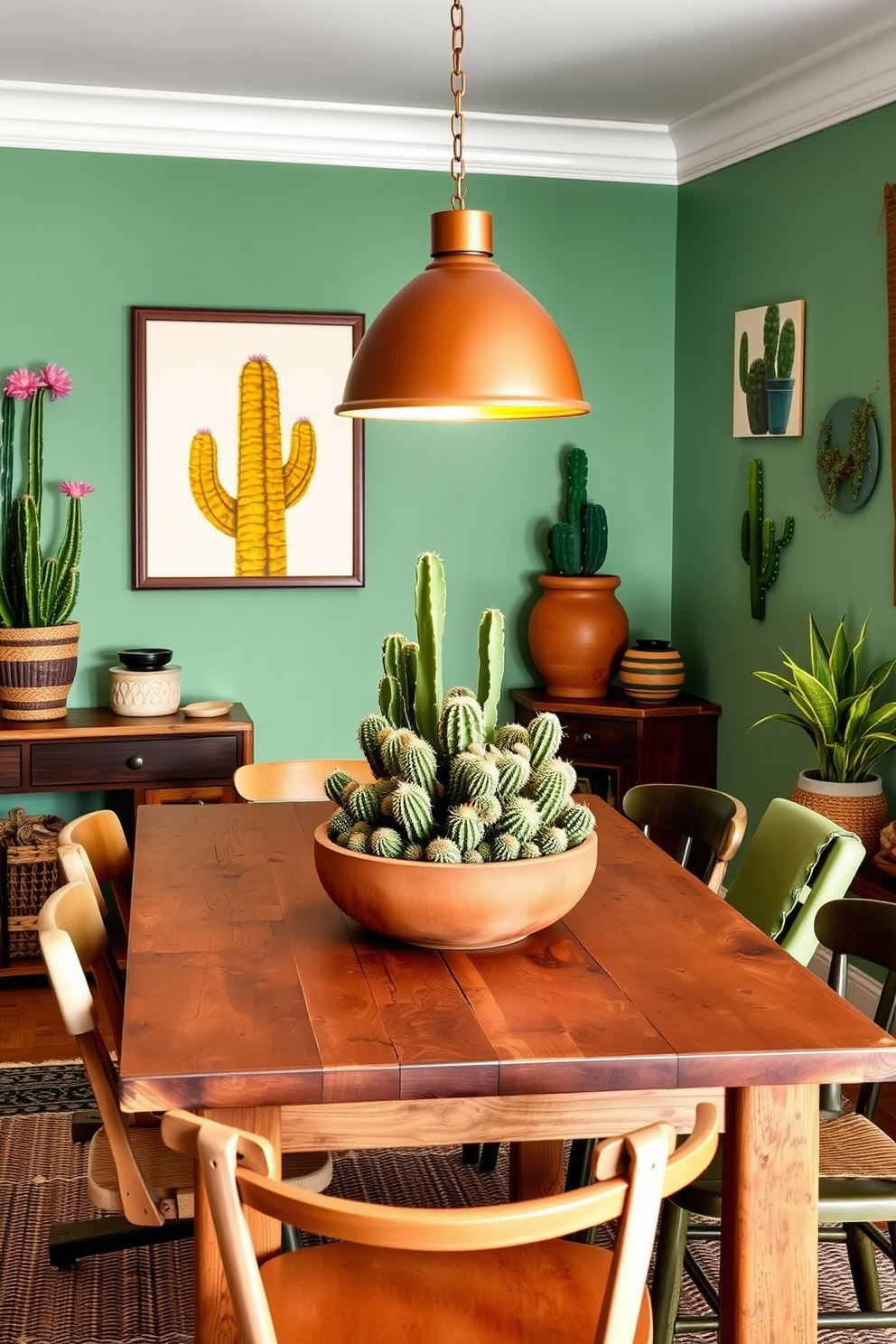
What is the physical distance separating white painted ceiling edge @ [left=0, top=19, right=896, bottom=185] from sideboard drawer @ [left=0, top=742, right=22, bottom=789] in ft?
6.12

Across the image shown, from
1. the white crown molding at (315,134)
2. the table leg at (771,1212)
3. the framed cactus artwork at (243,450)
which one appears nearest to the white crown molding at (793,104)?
the white crown molding at (315,134)

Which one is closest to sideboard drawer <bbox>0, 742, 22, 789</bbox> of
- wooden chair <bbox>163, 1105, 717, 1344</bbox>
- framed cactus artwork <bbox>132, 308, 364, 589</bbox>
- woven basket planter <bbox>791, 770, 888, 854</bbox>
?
framed cactus artwork <bbox>132, 308, 364, 589</bbox>

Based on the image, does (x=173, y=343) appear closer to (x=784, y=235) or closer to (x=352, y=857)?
(x=784, y=235)

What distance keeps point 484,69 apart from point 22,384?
1.67m

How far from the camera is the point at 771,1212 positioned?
171 cm

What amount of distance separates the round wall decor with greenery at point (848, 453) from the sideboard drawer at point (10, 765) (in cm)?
244

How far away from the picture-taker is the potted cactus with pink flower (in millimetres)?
4121

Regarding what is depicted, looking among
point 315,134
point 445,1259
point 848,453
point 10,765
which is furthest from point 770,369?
point 445,1259

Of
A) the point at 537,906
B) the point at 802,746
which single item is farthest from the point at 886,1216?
the point at 802,746

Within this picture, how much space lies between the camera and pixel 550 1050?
1633 mm

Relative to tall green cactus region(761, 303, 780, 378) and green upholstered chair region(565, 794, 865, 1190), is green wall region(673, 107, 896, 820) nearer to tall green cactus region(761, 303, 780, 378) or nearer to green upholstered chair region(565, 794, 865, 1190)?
tall green cactus region(761, 303, 780, 378)

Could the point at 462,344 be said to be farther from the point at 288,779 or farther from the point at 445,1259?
the point at 288,779

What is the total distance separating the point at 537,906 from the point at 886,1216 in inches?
26.5

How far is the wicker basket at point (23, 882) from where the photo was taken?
4.11 meters
